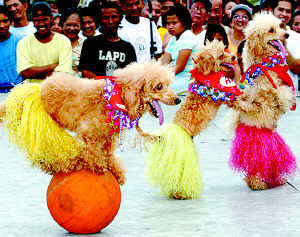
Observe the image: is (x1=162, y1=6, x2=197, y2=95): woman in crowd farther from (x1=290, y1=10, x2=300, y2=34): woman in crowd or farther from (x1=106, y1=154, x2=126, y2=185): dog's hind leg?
(x1=106, y1=154, x2=126, y2=185): dog's hind leg

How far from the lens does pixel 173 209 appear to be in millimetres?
4633

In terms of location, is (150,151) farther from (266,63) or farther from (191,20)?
(191,20)

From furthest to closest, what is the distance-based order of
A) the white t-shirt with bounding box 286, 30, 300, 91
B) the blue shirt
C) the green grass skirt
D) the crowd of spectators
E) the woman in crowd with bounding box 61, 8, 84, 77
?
1. the blue shirt
2. the woman in crowd with bounding box 61, 8, 84, 77
3. the white t-shirt with bounding box 286, 30, 300, 91
4. the crowd of spectators
5. the green grass skirt

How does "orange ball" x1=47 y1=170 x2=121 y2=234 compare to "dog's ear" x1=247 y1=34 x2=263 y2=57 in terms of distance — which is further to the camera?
"dog's ear" x1=247 y1=34 x2=263 y2=57

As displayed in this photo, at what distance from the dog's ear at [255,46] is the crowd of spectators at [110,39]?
1.44 metres

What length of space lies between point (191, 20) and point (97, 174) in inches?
197

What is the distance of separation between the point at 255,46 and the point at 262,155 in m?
0.95

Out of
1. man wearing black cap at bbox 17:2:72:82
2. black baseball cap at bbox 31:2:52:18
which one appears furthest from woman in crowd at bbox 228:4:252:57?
black baseball cap at bbox 31:2:52:18

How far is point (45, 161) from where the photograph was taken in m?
3.87

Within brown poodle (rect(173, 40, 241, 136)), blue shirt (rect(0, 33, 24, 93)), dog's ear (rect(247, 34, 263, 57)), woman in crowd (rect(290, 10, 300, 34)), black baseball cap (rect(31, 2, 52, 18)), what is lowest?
blue shirt (rect(0, 33, 24, 93))

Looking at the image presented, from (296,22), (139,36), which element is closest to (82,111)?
(139,36)

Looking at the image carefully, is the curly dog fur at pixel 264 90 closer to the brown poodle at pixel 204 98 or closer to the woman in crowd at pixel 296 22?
the brown poodle at pixel 204 98

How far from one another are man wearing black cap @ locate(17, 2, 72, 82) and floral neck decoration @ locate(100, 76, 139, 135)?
13.1 ft

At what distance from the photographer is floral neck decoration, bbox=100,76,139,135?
3.68m
